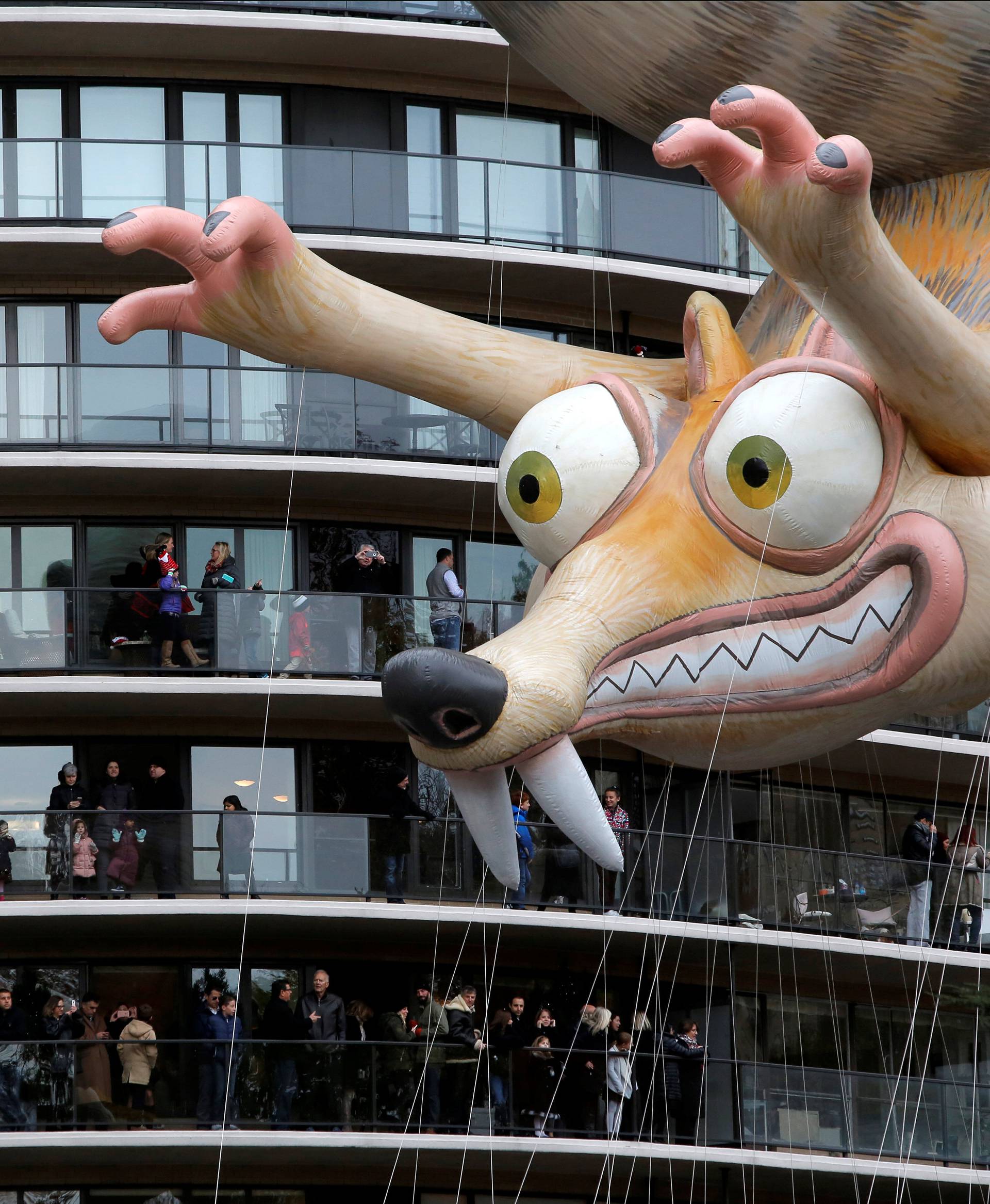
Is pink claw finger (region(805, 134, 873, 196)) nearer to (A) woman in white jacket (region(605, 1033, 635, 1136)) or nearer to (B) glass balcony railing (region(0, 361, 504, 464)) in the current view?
(A) woman in white jacket (region(605, 1033, 635, 1136))

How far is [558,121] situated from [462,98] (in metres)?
1.34

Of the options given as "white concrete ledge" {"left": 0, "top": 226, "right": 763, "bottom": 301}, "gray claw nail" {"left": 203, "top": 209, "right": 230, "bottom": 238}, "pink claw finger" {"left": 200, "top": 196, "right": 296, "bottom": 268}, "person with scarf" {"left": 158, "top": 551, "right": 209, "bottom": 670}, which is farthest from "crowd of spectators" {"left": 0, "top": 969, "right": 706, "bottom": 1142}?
"gray claw nail" {"left": 203, "top": 209, "right": 230, "bottom": 238}

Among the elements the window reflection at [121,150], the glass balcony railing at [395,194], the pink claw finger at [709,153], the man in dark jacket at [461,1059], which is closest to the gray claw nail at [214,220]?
the pink claw finger at [709,153]

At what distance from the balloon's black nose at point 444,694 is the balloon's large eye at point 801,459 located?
99 centimetres

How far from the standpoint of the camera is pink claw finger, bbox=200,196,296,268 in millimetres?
6363

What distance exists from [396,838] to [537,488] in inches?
734

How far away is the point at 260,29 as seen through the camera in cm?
2703

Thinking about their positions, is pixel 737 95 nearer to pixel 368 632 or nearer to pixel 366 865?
pixel 366 865

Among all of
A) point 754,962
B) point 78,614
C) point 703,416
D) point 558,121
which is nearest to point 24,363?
point 78,614

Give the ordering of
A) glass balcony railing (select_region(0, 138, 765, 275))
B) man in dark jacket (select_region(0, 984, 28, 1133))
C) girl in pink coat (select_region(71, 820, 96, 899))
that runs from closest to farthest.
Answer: man in dark jacket (select_region(0, 984, 28, 1133)) < girl in pink coat (select_region(71, 820, 96, 899)) < glass balcony railing (select_region(0, 138, 765, 275))

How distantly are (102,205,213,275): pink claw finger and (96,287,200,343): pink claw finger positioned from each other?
120 millimetres

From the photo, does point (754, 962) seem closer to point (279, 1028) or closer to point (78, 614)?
point (279, 1028)

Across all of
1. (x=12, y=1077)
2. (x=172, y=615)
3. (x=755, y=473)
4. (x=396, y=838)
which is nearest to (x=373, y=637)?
(x=172, y=615)

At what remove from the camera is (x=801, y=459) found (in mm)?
6285
